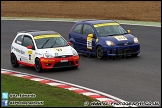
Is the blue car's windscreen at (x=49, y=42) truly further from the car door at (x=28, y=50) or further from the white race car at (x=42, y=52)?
the car door at (x=28, y=50)

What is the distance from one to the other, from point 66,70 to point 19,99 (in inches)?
240

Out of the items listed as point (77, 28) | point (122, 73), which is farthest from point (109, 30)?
point (122, 73)

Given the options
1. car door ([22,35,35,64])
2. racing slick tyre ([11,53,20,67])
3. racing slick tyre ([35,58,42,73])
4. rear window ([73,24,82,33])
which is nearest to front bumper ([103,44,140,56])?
rear window ([73,24,82,33])

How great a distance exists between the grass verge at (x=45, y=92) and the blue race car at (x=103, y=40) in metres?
5.33

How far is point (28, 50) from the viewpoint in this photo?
66.2 feet

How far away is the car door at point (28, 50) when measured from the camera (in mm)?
19905

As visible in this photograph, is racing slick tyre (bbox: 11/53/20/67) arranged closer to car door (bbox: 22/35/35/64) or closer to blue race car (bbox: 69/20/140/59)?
car door (bbox: 22/35/35/64)

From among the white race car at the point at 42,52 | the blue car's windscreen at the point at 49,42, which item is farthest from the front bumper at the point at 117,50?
the blue car's windscreen at the point at 49,42

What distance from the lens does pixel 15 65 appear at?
20.9 metres

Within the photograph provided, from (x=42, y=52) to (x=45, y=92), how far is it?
15.3 feet

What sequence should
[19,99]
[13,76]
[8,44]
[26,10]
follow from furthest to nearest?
[26,10] → [8,44] → [13,76] → [19,99]

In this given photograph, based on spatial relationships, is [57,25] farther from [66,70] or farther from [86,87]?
[86,87]

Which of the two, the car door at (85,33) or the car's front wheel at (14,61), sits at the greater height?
the car door at (85,33)

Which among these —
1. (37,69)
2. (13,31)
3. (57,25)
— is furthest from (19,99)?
(57,25)
